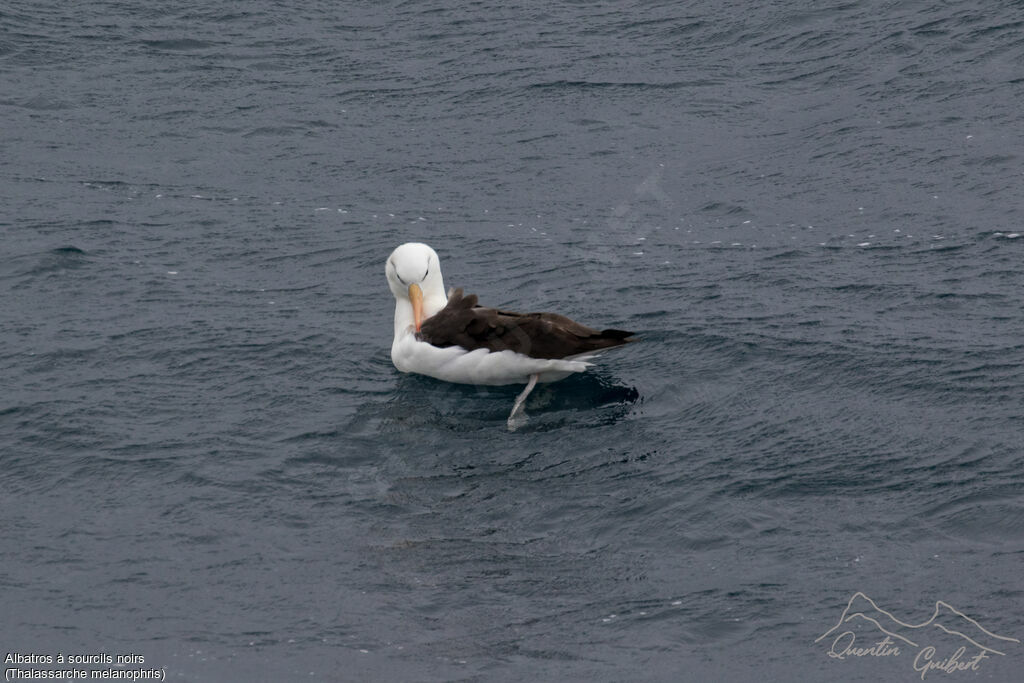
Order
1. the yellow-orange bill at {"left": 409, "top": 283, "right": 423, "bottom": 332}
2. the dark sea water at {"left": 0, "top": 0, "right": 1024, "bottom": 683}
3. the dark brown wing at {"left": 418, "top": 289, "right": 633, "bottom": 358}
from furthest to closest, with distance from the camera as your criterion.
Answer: the yellow-orange bill at {"left": 409, "top": 283, "right": 423, "bottom": 332}, the dark brown wing at {"left": 418, "top": 289, "right": 633, "bottom": 358}, the dark sea water at {"left": 0, "top": 0, "right": 1024, "bottom": 683}

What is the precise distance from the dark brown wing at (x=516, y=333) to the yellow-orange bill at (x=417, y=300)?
425mm

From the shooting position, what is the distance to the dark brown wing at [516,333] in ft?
46.7

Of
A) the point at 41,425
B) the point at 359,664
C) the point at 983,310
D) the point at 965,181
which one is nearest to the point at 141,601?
the point at 359,664

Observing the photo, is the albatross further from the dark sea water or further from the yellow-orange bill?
the dark sea water

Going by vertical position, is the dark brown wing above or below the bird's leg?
above

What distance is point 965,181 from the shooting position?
751 inches

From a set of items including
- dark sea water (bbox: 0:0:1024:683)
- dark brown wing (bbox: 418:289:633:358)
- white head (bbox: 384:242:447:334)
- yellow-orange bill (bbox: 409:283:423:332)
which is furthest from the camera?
white head (bbox: 384:242:447:334)

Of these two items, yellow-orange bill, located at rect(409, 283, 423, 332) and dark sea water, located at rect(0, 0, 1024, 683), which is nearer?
dark sea water, located at rect(0, 0, 1024, 683)

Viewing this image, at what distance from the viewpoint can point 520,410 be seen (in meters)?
14.4

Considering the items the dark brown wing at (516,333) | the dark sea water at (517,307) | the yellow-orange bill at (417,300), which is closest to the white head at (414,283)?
the yellow-orange bill at (417,300)

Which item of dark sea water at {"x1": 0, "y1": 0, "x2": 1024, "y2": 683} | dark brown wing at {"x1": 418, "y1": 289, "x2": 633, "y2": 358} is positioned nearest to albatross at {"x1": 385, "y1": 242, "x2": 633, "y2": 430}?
dark brown wing at {"x1": 418, "y1": 289, "x2": 633, "y2": 358}

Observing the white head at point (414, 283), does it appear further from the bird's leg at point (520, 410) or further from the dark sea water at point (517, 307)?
the bird's leg at point (520, 410)

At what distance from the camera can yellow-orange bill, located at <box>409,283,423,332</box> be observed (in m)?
15.4

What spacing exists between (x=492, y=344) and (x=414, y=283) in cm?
162
